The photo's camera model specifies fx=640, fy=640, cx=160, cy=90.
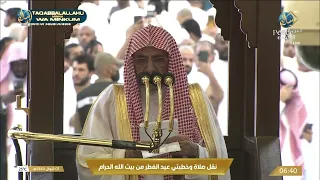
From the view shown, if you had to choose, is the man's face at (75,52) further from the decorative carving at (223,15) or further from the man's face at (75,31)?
the decorative carving at (223,15)

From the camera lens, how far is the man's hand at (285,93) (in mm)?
3900

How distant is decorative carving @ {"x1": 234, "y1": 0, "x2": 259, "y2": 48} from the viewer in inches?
140

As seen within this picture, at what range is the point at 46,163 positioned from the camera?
3281 millimetres

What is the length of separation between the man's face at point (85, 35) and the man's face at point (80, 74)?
128 millimetres

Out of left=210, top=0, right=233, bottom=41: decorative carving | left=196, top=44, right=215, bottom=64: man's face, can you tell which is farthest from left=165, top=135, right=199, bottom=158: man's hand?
left=210, top=0, right=233, bottom=41: decorative carving

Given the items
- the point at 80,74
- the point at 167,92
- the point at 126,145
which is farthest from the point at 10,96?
the point at 126,145

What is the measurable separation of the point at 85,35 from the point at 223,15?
33.4 inches

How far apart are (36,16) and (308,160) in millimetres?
1862

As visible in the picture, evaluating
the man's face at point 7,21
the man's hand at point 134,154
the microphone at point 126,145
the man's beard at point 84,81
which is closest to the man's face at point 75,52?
the man's beard at point 84,81

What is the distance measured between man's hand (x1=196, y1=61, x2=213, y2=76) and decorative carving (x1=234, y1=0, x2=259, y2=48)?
0.42m

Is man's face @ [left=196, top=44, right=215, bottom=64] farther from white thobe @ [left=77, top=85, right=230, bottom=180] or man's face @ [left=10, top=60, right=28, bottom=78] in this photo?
man's face @ [left=10, top=60, right=28, bottom=78]

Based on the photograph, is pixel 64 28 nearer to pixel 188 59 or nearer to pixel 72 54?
pixel 72 54

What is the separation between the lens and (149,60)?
331cm

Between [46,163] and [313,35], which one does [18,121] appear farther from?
[313,35]
